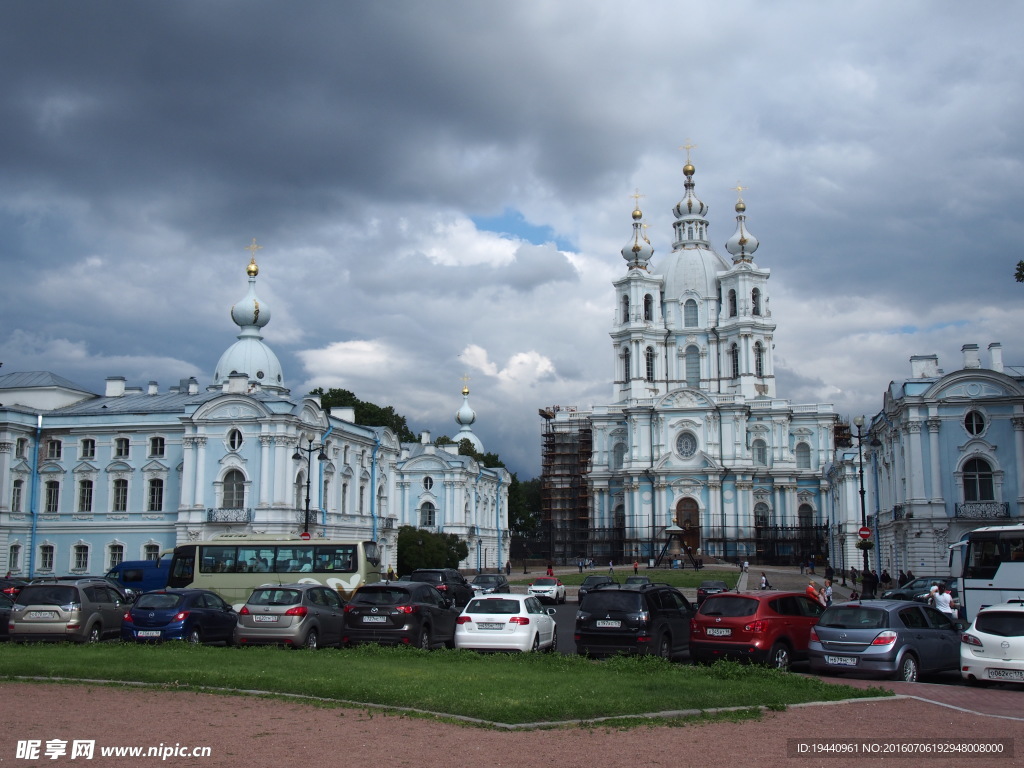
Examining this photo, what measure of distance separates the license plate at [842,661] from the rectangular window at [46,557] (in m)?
46.3

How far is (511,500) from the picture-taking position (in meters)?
119

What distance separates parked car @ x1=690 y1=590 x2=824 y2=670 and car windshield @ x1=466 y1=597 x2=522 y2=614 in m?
3.61

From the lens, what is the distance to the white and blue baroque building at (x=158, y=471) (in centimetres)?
5094

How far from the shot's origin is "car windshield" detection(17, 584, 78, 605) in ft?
71.6

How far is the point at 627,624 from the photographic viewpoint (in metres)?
19.7

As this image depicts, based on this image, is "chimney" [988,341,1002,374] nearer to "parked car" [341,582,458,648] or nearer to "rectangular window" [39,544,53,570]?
"parked car" [341,582,458,648]

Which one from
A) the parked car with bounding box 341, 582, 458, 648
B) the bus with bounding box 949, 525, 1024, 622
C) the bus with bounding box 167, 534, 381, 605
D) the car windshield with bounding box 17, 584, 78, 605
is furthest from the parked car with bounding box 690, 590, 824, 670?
the bus with bounding box 167, 534, 381, 605

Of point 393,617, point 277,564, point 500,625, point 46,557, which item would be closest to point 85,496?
point 46,557

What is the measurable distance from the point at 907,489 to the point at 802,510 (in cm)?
5007

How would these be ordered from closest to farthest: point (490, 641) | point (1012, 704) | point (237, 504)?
1. point (1012, 704)
2. point (490, 641)
3. point (237, 504)

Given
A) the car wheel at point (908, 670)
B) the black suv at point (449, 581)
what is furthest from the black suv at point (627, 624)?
the black suv at point (449, 581)

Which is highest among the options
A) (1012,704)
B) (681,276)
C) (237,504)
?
(681,276)

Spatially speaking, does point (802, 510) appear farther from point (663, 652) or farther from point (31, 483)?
point (663, 652)

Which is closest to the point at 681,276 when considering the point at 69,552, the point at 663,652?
the point at 69,552
